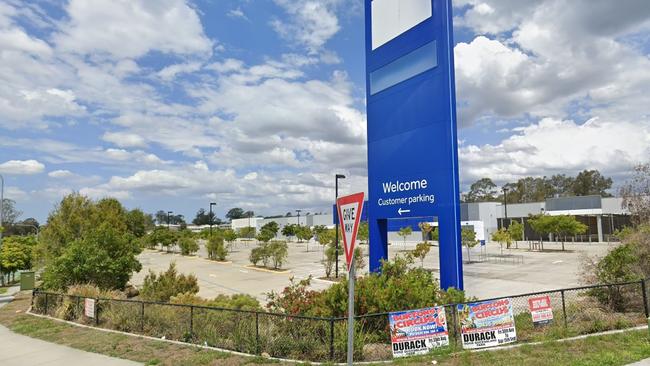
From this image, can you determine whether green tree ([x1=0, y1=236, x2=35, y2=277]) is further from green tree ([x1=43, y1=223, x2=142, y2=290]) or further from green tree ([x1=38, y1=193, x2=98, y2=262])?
green tree ([x1=43, y1=223, x2=142, y2=290])

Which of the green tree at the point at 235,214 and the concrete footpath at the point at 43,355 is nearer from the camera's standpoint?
the concrete footpath at the point at 43,355

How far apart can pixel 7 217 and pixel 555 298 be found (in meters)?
109

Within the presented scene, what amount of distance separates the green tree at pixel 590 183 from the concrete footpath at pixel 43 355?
121 meters

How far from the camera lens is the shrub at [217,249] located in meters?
41.1

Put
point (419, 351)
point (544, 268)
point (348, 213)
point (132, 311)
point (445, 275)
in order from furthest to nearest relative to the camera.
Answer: point (544, 268) → point (132, 311) → point (445, 275) → point (419, 351) → point (348, 213)

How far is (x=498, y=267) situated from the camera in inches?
1095

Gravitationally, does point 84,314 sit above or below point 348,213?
below

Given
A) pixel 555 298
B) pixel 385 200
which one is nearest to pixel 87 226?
pixel 385 200

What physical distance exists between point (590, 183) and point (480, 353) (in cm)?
12020

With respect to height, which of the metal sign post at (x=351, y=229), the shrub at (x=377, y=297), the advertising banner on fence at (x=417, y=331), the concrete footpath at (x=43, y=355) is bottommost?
the concrete footpath at (x=43, y=355)

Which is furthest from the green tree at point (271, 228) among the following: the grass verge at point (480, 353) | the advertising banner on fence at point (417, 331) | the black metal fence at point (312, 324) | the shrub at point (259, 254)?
the advertising banner on fence at point (417, 331)

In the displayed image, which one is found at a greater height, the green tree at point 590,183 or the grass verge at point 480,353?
the green tree at point 590,183

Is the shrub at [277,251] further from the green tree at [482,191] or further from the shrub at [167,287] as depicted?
the green tree at [482,191]

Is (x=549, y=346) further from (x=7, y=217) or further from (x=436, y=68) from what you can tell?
(x=7, y=217)
